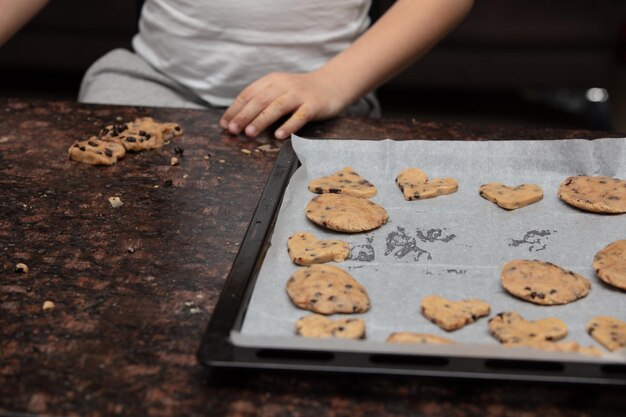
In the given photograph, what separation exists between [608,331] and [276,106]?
662 mm

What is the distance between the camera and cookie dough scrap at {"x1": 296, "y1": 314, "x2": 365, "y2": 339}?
29.5 inches

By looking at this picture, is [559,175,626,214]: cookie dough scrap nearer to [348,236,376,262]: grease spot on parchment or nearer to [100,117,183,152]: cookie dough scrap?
[348,236,376,262]: grease spot on parchment

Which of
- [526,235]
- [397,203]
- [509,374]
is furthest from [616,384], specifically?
[397,203]

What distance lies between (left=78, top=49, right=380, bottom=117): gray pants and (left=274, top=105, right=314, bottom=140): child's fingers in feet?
0.98

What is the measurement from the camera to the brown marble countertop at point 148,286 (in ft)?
2.20

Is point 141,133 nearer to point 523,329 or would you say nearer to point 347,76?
point 347,76

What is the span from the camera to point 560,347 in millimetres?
725

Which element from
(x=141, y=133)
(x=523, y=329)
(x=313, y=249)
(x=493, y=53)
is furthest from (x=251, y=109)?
(x=493, y=53)

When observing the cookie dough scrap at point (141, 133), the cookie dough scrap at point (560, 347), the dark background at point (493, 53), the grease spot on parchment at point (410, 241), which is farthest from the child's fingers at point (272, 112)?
the dark background at point (493, 53)

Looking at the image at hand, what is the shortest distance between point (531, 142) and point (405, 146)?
0.57 feet

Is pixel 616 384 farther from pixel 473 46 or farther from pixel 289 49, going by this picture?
pixel 473 46

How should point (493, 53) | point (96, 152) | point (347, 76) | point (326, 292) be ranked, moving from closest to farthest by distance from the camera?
point (326, 292) < point (96, 152) < point (347, 76) < point (493, 53)

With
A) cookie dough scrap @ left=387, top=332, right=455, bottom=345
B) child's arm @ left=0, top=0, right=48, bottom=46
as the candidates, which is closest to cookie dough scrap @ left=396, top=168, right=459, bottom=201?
cookie dough scrap @ left=387, top=332, right=455, bottom=345

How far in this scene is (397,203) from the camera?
1.05m
